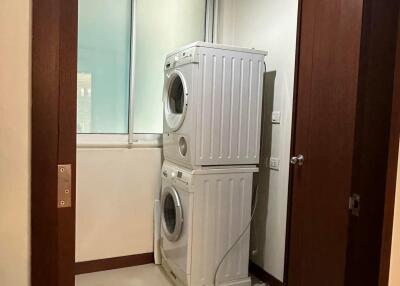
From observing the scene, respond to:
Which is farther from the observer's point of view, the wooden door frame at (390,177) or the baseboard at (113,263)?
the baseboard at (113,263)

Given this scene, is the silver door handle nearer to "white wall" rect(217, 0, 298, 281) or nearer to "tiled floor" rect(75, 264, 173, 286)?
"white wall" rect(217, 0, 298, 281)

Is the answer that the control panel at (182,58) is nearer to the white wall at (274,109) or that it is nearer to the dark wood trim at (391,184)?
the white wall at (274,109)

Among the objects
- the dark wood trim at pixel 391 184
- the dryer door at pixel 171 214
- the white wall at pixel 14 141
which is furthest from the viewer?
the dryer door at pixel 171 214

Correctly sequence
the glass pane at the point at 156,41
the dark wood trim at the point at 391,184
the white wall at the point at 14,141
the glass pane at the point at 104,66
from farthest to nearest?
the glass pane at the point at 156,41 < the glass pane at the point at 104,66 < the dark wood trim at the point at 391,184 < the white wall at the point at 14,141

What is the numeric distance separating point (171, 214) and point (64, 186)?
6.33 feet

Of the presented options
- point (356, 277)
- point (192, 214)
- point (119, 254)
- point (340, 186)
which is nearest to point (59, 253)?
point (356, 277)

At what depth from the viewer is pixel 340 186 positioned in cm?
169

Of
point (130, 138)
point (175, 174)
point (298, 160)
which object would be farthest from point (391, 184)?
point (130, 138)

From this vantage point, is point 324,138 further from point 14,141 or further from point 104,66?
point 104,66

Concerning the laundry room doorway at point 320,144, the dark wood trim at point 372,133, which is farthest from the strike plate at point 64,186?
the dark wood trim at point 372,133

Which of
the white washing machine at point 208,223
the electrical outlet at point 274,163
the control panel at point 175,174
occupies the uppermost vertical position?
the electrical outlet at point 274,163

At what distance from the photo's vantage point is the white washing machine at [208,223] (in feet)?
7.64

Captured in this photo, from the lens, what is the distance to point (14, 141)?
75 cm

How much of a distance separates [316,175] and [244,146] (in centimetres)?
70
